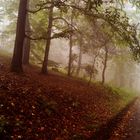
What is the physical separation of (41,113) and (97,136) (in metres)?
2.28

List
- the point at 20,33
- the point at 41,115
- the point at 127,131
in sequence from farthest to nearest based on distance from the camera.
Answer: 1. the point at 20,33
2. the point at 127,131
3. the point at 41,115

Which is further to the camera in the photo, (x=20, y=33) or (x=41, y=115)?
(x=20, y=33)

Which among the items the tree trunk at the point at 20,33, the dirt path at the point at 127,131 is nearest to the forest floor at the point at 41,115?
the dirt path at the point at 127,131

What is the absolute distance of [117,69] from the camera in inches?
2035

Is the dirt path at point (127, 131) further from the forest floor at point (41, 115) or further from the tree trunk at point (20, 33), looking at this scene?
the tree trunk at point (20, 33)

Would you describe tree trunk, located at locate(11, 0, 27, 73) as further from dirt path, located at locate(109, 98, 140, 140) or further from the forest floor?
dirt path, located at locate(109, 98, 140, 140)

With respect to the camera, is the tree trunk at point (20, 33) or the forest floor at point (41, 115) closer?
the forest floor at point (41, 115)

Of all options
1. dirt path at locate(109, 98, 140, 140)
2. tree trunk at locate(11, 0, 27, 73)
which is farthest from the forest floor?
tree trunk at locate(11, 0, 27, 73)

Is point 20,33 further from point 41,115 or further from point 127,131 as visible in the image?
point 127,131

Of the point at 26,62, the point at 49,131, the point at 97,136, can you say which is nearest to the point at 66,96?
the point at 97,136

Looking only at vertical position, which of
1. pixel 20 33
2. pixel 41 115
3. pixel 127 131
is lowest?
pixel 127 131

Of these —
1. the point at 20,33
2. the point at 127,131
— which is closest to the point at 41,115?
the point at 127,131

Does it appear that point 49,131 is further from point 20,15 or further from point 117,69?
point 117,69

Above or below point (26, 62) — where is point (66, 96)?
below
